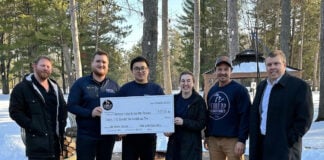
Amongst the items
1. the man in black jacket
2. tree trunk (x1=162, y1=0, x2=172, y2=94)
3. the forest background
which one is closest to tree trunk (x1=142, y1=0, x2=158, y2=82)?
the man in black jacket

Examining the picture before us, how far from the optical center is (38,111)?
4.55 m

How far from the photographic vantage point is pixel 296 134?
12.8 feet

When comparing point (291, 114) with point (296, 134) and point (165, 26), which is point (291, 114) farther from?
point (165, 26)

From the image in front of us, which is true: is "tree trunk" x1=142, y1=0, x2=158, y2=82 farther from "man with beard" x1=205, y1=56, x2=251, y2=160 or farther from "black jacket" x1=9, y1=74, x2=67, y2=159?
"black jacket" x1=9, y1=74, x2=67, y2=159

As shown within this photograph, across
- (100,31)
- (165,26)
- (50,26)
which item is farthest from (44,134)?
(100,31)

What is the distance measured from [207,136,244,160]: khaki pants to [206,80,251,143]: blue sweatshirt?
10 centimetres

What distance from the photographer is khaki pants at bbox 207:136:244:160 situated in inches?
182

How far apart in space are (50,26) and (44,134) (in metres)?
30.1

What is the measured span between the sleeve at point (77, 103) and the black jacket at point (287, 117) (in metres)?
2.07

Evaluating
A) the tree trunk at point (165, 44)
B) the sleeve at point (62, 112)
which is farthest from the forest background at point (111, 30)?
the sleeve at point (62, 112)

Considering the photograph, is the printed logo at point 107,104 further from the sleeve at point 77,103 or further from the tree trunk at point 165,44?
the tree trunk at point 165,44

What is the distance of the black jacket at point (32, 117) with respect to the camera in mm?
4500

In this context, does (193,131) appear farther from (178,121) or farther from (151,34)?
(151,34)

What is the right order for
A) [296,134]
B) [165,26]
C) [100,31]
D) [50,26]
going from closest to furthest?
[296,134] → [165,26] → [50,26] → [100,31]
